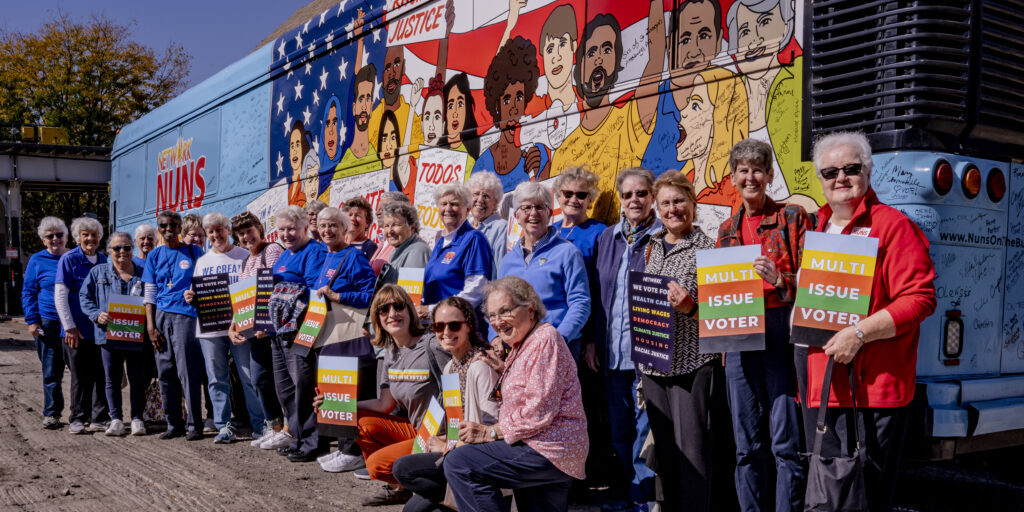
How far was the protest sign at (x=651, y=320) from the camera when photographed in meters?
3.70

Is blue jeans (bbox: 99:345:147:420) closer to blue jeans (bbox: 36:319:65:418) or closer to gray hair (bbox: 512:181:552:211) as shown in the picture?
blue jeans (bbox: 36:319:65:418)

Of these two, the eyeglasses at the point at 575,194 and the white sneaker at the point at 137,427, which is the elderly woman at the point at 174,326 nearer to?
the white sneaker at the point at 137,427

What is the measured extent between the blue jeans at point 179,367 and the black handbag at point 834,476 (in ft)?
17.7

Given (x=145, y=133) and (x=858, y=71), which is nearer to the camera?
(x=858, y=71)

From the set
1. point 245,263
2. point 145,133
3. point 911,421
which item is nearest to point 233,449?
A: point 245,263

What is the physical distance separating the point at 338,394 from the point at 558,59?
240cm

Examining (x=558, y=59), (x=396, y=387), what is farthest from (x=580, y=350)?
(x=558, y=59)

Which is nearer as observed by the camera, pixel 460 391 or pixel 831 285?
pixel 831 285

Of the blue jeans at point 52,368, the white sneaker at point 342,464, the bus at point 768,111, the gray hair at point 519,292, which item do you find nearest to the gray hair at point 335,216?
the bus at point 768,111

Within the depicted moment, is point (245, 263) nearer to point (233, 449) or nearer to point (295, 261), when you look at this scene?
point (295, 261)

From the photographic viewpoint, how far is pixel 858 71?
3.46 m

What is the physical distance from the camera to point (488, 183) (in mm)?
5184

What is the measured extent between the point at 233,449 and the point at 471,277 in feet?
9.12

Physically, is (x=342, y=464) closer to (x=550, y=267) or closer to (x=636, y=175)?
(x=550, y=267)
